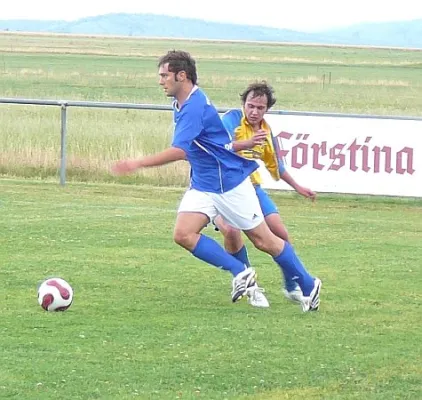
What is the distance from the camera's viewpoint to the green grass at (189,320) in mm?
6383

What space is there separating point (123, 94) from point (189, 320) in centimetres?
3935

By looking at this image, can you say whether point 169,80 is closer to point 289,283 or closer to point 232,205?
point 232,205

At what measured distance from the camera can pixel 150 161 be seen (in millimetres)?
7547

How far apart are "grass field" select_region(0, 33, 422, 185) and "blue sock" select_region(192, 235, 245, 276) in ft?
29.8

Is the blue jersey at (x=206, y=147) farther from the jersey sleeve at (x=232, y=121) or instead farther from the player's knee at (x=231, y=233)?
the player's knee at (x=231, y=233)

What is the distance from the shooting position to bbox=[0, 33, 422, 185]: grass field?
18391 mm

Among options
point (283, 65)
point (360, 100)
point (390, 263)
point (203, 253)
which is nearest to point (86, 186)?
point (390, 263)

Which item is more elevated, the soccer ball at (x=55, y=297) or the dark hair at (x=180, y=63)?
the dark hair at (x=180, y=63)

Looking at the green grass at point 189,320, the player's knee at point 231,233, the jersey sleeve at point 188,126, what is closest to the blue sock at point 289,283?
the green grass at point 189,320

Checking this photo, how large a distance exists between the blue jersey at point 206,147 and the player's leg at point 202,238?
10 centimetres

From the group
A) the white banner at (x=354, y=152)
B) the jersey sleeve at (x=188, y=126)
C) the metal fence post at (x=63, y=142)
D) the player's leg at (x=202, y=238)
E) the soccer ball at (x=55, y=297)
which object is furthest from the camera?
the metal fence post at (x=63, y=142)

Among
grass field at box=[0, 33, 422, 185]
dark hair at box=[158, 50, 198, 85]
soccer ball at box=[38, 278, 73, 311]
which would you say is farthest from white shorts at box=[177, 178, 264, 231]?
grass field at box=[0, 33, 422, 185]

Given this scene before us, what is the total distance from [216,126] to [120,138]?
1197cm

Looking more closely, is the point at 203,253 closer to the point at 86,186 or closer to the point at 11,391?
the point at 11,391
